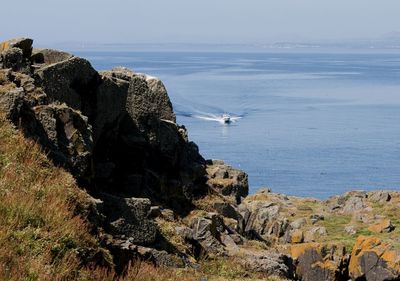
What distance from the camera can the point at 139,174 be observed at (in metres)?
23.1

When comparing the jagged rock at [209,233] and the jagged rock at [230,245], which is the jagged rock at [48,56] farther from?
the jagged rock at [230,245]

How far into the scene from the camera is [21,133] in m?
14.5

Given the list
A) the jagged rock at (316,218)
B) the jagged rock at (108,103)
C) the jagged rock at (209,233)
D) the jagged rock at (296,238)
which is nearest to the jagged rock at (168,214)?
the jagged rock at (209,233)

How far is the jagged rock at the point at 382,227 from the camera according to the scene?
4172 centimetres

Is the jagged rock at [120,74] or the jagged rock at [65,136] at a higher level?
the jagged rock at [120,74]

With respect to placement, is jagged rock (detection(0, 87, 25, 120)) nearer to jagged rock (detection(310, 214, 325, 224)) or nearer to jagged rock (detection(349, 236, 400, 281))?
jagged rock (detection(349, 236, 400, 281))

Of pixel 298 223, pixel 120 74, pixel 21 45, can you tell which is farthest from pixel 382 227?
pixel 21 45

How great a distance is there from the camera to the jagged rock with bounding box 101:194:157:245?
15.8m

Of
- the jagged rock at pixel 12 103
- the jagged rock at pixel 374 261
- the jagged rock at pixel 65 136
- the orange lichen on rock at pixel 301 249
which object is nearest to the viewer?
the jagged rock at pixel 12 103

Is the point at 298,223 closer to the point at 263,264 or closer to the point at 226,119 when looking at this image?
the point at 263,264

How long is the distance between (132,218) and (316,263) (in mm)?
19645

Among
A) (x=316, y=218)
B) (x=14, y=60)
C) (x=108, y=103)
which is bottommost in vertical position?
(x=316, y=218)

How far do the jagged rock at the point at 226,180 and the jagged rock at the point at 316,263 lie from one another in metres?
4.48

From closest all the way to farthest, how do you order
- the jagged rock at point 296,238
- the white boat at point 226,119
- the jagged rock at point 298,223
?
the jagged rock at point 296,238 < the jagged rock at point 298,223 < the white boat at point 226,119
